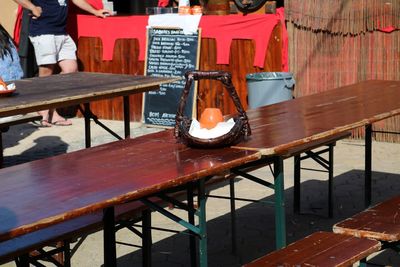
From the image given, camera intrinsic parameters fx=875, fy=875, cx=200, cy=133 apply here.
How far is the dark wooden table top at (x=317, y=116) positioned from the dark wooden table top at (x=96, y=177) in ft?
1.09

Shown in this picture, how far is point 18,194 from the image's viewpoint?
12.7 feet

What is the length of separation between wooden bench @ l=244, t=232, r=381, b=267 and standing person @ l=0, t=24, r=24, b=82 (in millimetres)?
4209

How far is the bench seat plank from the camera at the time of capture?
15.3 ft

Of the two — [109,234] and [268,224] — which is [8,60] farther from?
[109,234]

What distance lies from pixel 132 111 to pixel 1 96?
5.14m

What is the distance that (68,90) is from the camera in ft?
22.8

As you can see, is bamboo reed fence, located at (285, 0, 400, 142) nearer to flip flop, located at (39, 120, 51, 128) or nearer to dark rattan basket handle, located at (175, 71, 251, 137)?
flip flop, located at (39, 120, 51, 128)

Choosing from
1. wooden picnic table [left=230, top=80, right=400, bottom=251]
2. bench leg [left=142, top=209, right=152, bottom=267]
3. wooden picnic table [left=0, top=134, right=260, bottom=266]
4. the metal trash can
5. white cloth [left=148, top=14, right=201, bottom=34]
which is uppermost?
white cloth [left=148, top=14, right=201, bottom=34]

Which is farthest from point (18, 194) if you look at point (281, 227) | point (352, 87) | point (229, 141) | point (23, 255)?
point (352, 87)

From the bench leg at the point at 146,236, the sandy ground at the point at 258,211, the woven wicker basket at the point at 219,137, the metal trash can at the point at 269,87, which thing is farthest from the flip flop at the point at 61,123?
the woven wicker basket at the point at 219,137

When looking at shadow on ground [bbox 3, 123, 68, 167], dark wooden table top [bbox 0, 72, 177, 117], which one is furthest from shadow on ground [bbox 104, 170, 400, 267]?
shadow on ground [bbox 3, 123, 68, 167]

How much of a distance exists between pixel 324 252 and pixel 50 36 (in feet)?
24.0

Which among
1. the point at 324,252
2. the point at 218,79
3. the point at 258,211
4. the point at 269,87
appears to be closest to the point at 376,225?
the point at 324,252

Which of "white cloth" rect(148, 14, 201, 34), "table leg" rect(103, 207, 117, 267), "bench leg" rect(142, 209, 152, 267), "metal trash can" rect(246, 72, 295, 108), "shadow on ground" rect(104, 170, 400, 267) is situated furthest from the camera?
"white cloth" rect(148, 14, 201, 34)
